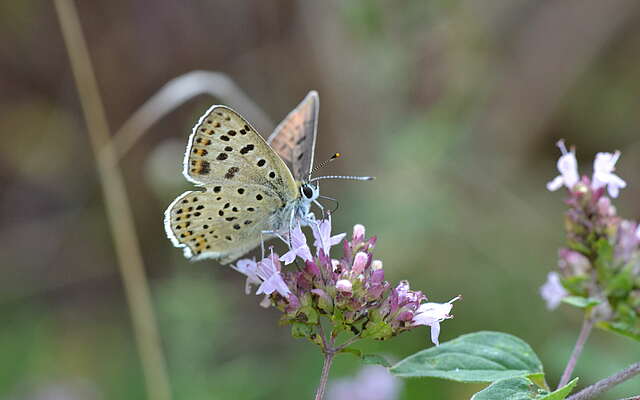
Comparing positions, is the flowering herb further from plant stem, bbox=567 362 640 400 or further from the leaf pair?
plant stem, bbox=567 362 640 400

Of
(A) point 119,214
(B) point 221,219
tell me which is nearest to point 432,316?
(B) point 221,219

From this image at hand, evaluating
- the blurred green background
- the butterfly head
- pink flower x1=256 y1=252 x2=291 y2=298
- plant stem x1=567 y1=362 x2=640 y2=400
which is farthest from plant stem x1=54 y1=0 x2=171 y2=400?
plant stem x1=567 y1=362 x2=640 y2=400

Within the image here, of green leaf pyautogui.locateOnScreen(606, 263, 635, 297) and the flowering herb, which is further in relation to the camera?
green leaf pyautogui.locateOnScreen(606, 263, 635, 297)

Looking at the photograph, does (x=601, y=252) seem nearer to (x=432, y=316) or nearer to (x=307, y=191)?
(x=432, y=316)

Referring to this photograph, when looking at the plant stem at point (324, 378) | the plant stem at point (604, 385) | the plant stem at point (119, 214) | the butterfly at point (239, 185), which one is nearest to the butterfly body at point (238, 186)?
the butterfly at point (239, 185)

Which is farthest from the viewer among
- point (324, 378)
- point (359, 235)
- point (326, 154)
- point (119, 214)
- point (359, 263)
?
point (326, 154)

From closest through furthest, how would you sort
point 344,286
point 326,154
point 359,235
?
point 344,286 → point 359,235 → point 326,154
